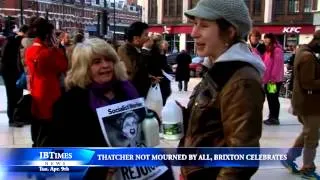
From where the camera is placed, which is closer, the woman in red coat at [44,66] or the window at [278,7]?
the woman in red coat at [44,66]

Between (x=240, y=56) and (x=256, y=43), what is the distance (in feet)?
26.6

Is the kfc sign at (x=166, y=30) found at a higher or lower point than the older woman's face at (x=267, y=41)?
lower

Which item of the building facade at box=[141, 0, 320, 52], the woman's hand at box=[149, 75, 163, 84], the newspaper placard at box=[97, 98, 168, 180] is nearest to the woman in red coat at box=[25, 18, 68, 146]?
the woman's hand at box=[149, 75, 163, 84]

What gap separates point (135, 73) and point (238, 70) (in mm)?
4614

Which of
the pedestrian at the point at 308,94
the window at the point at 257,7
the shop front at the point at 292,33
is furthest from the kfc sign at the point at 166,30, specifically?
the pedestrian at the point at 308,94

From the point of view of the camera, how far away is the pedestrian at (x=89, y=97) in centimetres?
279

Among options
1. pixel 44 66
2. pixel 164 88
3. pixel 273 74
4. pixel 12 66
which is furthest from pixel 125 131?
pixel 273 74

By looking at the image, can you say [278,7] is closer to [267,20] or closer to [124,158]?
[267,20]

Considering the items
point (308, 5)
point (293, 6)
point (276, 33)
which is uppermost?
point (308, 5)

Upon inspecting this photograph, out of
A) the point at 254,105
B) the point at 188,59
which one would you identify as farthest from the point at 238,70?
the point at 188,59

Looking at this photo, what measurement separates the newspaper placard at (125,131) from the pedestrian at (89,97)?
0.03 meters

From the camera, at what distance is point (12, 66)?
895 centimetres

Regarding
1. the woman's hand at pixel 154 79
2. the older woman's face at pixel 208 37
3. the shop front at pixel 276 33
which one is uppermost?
the older woman's face at pixel 208 37

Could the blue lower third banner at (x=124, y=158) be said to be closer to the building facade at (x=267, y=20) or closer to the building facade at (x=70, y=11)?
the building facade at (x=267, y=20)
